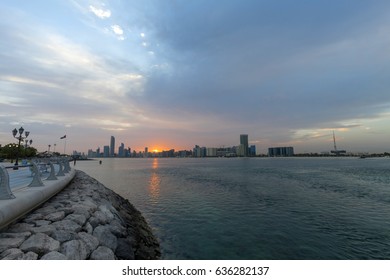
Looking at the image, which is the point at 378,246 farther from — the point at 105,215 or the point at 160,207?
the point at 160,207

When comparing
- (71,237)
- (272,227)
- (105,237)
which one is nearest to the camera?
(71,237)

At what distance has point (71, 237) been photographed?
6.79 metres

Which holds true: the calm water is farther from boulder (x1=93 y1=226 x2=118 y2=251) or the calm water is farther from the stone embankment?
boulder (x1=93 y1=226 x2=118 y2=251)

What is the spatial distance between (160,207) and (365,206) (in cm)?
1812

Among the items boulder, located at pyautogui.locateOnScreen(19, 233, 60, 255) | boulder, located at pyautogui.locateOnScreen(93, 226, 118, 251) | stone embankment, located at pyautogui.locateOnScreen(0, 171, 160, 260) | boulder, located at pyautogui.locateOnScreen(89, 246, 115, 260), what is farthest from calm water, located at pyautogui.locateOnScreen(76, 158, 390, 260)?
boulder, located at pyautogui.locateOnScreen(19, 233, 60, 255)

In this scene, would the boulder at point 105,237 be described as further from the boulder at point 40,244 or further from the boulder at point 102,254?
the boulder at point 40,244

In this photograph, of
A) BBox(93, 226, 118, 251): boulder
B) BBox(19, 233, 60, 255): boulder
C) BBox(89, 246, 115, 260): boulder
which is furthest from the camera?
BBox(93, 226, 118, 251): boulder

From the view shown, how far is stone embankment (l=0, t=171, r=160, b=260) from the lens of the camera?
5.58 m

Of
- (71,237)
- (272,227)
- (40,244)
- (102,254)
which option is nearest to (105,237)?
(102,254)

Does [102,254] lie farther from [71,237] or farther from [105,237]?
[105,237]

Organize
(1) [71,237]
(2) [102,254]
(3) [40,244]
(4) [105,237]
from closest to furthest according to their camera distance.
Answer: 1. (3) [40,244]
2. (1) [71,237]
3. (2) [102,254]
4. (4) [105,237]

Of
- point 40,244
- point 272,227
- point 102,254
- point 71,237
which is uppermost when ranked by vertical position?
point 40,244

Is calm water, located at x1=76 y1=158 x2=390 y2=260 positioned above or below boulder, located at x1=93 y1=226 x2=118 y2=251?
below
